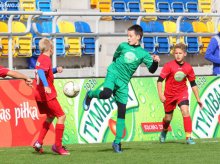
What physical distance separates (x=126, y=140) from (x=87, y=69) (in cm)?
340

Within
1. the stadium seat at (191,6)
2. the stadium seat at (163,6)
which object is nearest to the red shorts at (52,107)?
the stadium seat at (163,6)

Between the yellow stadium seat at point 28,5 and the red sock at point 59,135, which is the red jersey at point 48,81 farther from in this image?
the yellow stadium seat at point 28,5

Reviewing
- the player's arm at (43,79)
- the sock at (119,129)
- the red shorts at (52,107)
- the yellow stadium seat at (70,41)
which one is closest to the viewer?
the player's arm at (43,79)

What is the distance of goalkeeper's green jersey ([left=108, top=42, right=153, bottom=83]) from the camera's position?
13047 mm

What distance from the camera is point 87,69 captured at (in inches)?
739

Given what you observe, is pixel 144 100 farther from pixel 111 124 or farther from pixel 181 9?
pixel 181 9

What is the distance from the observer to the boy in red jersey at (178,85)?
47.5ft

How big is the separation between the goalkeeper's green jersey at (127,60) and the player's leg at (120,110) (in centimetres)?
12

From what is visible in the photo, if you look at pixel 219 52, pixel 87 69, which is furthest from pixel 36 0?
pixel 219 52

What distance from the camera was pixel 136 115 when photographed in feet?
52.3

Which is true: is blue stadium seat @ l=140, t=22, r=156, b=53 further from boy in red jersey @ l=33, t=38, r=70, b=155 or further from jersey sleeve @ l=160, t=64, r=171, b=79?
boy in red jersey @ l=33, t=38, r=70, b=155

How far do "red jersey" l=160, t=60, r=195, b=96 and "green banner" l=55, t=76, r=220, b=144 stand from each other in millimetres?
1317

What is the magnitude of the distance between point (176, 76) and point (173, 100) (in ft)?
1.36

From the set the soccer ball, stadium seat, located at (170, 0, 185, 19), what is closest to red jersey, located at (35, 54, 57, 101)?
the soccer ball
